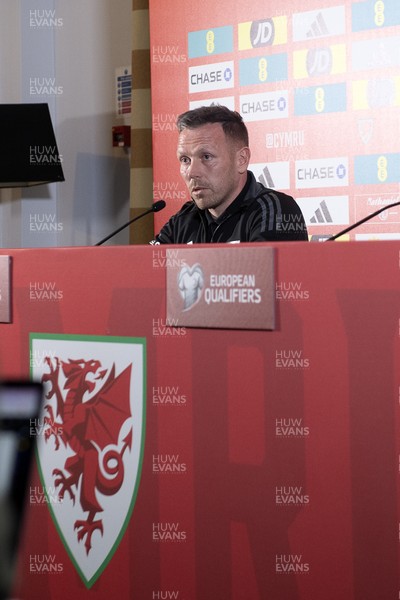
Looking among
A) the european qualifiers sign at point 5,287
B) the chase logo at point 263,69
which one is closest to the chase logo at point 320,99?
the chase logo at point 263,69

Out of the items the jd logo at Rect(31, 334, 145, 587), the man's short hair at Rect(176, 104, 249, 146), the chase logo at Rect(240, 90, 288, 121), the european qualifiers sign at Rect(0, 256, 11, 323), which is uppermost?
the chase logo at Rect(240, 90, 288, 121)

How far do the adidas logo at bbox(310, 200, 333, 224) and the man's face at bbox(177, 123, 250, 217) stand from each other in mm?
920

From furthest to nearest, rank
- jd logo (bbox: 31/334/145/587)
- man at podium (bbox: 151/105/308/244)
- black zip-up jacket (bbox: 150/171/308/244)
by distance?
man at podium (bbox: 151/105/308/244) < black zip-up jacket (bbox: 150/171/308/244) < jd logo (bbox: 31/334/145/587)

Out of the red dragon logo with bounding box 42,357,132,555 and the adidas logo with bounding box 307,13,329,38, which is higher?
the adidas logo with bounding box 307,13,329,38

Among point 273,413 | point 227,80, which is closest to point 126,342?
point 273,413

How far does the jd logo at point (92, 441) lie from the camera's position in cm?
139

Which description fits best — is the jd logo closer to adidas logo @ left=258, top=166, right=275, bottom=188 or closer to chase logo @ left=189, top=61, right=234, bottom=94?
adidas logo @ left=258, top=166, right=275, bottom=188

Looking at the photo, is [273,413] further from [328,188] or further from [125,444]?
[328,188]

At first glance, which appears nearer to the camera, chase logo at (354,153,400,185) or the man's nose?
the man's nose

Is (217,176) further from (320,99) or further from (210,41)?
(210,41)

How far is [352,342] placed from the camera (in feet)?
4.08

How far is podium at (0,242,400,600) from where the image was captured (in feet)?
4.05

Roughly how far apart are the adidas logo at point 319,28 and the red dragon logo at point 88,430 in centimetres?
264

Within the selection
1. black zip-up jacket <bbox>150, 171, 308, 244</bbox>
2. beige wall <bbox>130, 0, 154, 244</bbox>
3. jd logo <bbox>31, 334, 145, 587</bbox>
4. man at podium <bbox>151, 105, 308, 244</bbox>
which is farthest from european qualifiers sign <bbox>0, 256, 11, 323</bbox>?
beige wall <bbox>130, 0, 154, 244</bbox>
